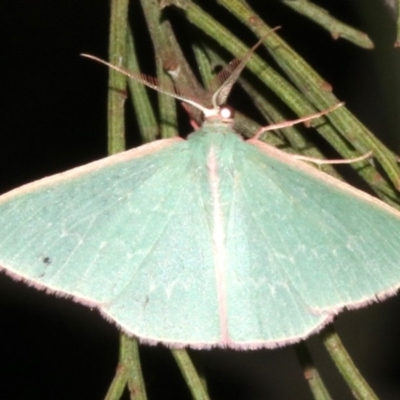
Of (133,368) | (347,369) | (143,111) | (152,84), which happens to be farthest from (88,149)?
(347,369)

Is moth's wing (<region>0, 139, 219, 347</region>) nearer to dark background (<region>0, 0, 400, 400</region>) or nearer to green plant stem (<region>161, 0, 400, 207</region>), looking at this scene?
green plant stem (<region>161, 0, 400, 207</region>)

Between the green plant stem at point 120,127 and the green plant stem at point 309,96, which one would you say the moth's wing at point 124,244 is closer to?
the green plant stem at point 120,127

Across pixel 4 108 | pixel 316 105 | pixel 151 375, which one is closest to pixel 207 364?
pixel 151 375

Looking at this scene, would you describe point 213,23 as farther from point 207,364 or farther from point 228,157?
point 207,364

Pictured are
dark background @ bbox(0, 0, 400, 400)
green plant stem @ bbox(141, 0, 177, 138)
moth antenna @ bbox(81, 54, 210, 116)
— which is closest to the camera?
moth antenna @ bbox(81, 54, 210, 116)

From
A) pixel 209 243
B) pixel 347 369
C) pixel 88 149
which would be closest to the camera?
pixel 347 369

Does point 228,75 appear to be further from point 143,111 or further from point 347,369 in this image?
point 347,369

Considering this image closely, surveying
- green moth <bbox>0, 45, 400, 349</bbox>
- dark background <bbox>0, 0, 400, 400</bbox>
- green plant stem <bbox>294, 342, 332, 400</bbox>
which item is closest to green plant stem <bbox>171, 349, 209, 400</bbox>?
green moth <bbox>0, 45, 400, 349</bbox>

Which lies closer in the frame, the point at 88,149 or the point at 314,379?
the point at 314,379
